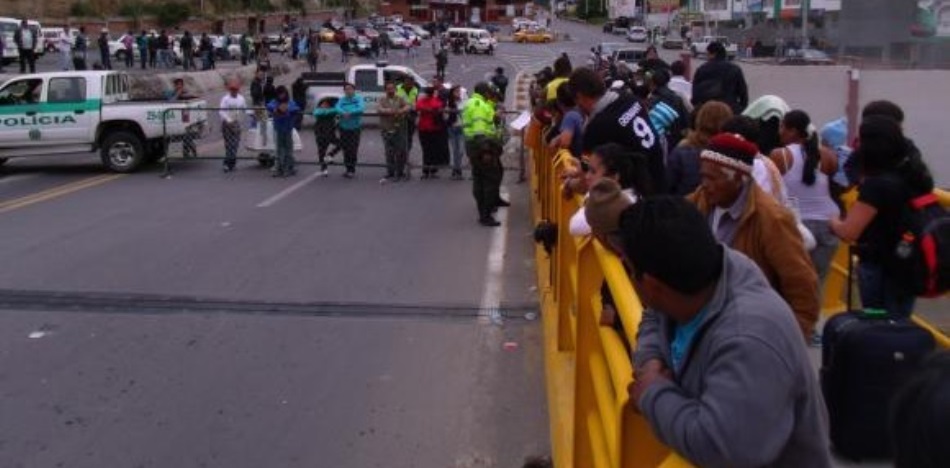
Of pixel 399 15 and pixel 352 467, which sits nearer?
pixel 352 467

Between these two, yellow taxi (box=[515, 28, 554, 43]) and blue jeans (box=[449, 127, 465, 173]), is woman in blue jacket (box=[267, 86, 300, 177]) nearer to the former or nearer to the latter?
blue jeans (box=[449, 127, 465, 173])

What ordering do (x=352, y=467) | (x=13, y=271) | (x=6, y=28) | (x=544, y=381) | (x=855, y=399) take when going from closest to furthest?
(x=855, y=399), (x=352, y=467), (x=544, y=381), (x=13, y=271), (x=6, y=28)

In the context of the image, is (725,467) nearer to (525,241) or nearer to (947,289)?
(947,289)

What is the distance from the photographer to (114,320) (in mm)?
8531

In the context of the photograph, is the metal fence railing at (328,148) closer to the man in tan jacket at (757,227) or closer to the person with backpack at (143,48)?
the man in tan jacket at (757,227)

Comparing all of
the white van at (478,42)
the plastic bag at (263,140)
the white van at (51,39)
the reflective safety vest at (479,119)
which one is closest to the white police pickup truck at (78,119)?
the plastic bag at (263,140)

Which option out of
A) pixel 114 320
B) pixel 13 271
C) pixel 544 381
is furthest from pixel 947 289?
pixel 13 271

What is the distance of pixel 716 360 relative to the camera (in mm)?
2348

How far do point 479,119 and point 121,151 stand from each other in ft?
26.0

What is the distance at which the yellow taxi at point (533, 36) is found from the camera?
9494 centimetres

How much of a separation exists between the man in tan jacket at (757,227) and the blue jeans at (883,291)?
4.28ft

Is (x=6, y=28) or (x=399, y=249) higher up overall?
(x=6, y=28)

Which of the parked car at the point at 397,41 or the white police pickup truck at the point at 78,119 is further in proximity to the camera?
the parked car at the point at 397,41

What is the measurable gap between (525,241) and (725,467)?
9935 millimetres
